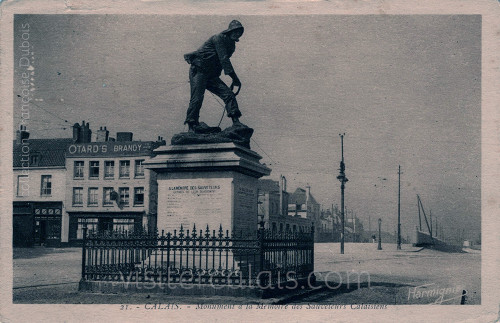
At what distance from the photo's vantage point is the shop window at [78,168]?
4897 cm

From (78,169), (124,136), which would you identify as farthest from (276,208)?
(78,169)

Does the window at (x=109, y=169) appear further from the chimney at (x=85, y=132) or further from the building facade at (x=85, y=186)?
the chimney at (x=85, y=132)

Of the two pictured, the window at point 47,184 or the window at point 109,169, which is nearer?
the window at point 109,169

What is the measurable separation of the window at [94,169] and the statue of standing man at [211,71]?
124 feet

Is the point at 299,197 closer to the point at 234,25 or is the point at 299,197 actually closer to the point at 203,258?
the point at 234,25

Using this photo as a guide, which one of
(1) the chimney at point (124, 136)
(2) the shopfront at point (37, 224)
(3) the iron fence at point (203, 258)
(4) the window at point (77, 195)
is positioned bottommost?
(2) the shopfront at point (37, 224)

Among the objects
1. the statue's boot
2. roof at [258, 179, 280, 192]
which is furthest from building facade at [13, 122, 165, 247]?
the statue's boot

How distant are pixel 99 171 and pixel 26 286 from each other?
35.7 m

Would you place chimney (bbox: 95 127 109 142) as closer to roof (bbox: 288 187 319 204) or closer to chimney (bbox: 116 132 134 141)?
chimney (bbox: 116 132 134 141)

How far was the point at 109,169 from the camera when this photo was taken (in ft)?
162

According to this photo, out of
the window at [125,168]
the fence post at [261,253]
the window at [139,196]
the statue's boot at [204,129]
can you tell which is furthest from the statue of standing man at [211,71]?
the window at [125,168]

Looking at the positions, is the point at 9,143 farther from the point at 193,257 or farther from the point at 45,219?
the point at 45,219

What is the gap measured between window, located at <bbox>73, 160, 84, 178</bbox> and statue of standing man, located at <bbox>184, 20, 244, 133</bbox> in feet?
125
